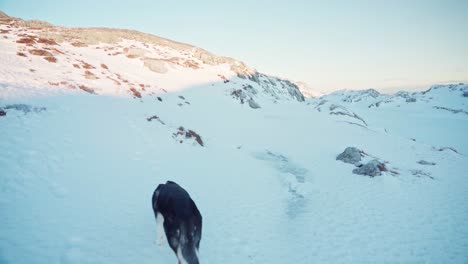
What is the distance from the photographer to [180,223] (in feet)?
26.3

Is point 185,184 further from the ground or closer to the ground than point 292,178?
further from the ground

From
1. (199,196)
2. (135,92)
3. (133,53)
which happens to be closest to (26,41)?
(135,92)

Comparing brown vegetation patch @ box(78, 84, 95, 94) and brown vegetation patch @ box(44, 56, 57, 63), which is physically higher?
brown vegetation patch @ box(44, 56, 57, 63)

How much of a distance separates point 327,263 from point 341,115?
1957 inches

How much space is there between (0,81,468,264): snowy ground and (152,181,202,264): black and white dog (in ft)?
4.62

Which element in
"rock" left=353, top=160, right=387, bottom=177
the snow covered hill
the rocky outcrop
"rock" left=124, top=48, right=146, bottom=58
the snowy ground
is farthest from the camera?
"rock" left=124, top=48, right=146, bottom=58

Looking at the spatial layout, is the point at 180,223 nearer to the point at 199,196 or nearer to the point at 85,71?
the point at 199,196

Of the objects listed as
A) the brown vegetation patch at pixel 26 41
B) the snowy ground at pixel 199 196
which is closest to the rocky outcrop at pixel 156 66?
the brown vegetation patch at pixel 26 41

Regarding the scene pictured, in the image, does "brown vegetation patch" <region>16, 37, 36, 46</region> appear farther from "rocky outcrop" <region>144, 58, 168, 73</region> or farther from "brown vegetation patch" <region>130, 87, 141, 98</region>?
"rocky outcrop" <region>144, 58, 168, 73</region>

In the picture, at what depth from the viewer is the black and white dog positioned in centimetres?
780

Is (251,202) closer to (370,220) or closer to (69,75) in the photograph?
(370,220)

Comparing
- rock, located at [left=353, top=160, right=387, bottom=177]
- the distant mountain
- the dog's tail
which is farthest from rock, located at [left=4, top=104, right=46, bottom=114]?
rock, located at [left=353, top=160, right=387, bottom=177]

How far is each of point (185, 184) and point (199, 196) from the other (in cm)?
141

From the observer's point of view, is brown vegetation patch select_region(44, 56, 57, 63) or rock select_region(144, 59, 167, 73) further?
rock select_region(144, 59, 167, 73)
